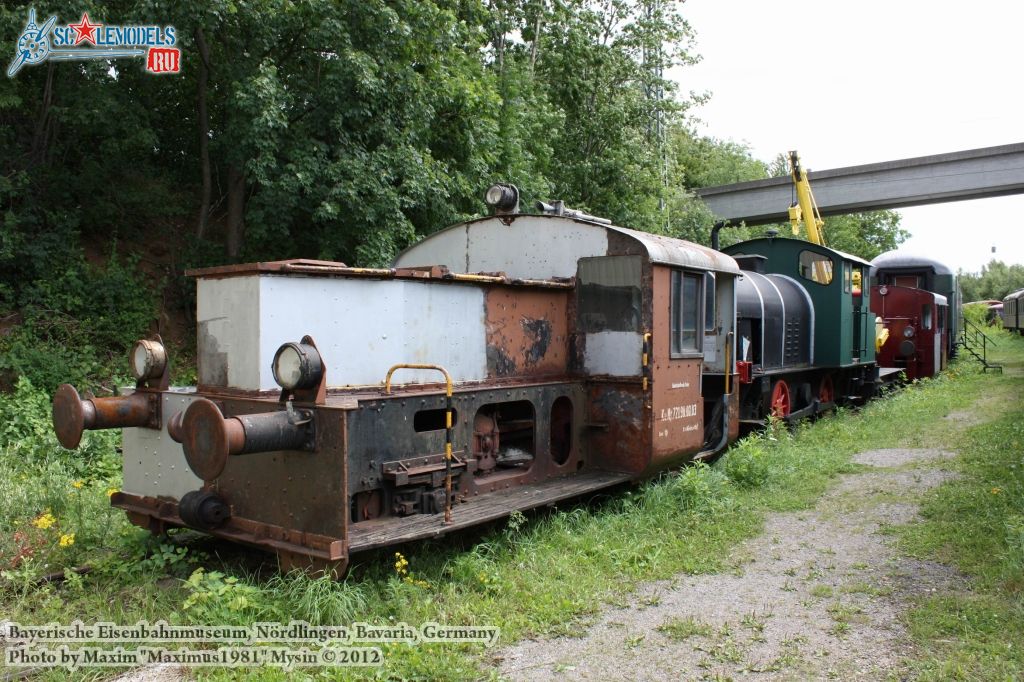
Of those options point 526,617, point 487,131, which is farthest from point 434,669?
point 487,131

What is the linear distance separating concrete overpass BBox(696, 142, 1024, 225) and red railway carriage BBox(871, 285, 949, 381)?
28.0ft

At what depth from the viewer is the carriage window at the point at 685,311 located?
23.8 ft

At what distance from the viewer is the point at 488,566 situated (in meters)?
5.28

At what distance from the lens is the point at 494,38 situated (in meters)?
18.4

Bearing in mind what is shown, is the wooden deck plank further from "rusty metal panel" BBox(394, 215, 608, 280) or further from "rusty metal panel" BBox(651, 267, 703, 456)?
"rusty metal panel" BBox(394, 215, 608, 280)

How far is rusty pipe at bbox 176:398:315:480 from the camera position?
411 centimetres

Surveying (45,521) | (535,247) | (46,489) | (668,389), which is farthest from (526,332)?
(46,489)

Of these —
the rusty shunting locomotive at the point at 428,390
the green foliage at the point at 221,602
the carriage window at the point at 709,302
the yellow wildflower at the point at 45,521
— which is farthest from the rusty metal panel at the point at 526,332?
the yellow wildflower at the point at 45,521

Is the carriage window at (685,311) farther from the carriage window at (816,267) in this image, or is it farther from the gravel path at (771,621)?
the carriage window at (816,267)

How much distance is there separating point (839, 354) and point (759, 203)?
22012 millimetres

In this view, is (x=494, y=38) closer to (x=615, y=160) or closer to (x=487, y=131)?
(x=615, y=160)

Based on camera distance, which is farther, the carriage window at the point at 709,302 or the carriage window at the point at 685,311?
the carriage window at the point at 709,302

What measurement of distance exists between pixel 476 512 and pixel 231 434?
188cm
